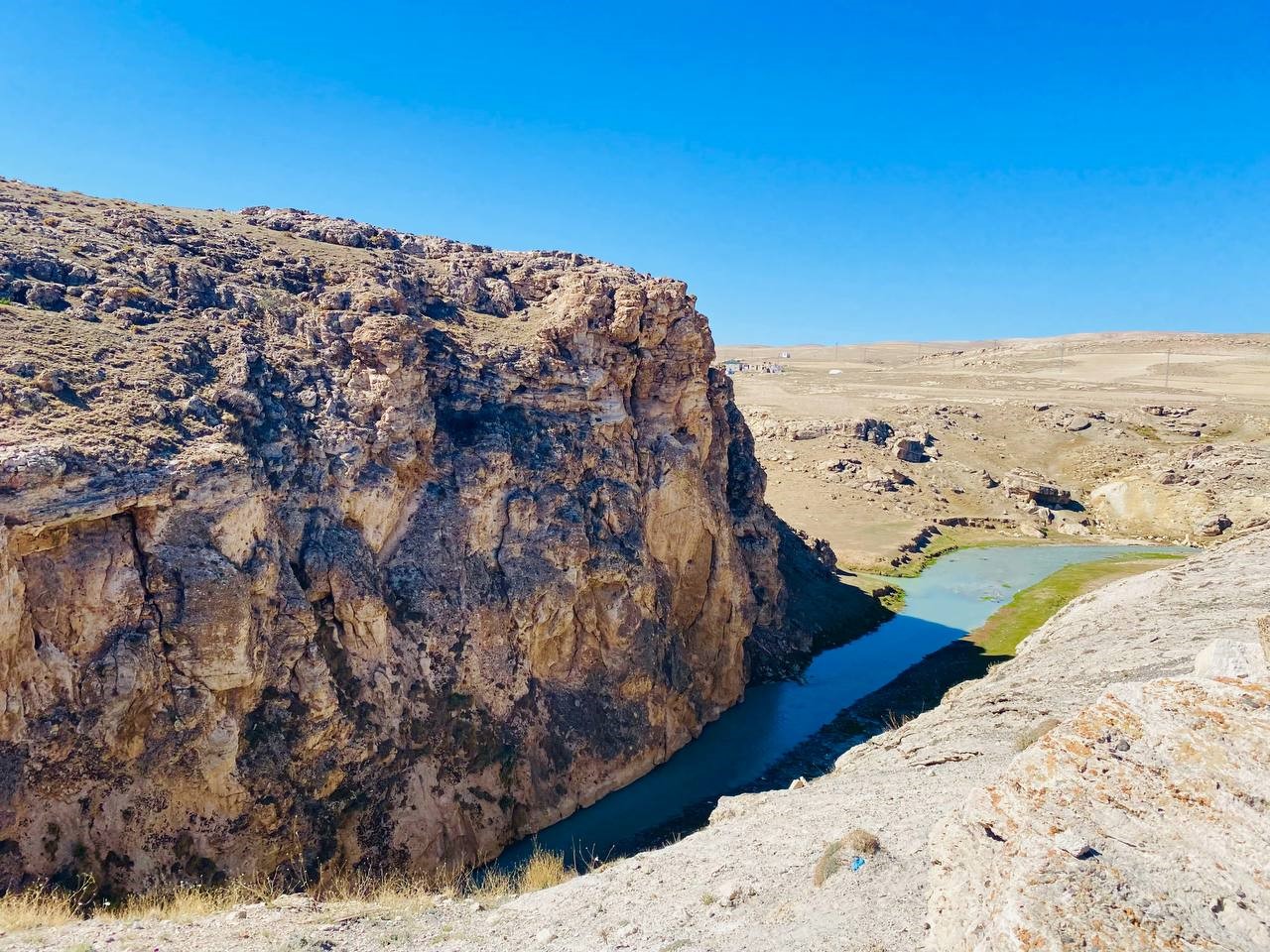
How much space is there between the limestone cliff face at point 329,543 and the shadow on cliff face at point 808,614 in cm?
307

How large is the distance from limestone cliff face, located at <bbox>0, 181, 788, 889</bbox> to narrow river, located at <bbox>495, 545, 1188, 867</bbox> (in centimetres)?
100

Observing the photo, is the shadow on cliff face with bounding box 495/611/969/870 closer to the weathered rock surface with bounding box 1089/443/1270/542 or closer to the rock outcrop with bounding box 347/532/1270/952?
the rock outcrop with bounding box 347/532/1270/952

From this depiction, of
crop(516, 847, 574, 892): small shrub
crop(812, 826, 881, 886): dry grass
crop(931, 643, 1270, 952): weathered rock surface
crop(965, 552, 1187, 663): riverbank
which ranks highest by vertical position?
crop(931, 643, 1270, 952): weathered rock surface

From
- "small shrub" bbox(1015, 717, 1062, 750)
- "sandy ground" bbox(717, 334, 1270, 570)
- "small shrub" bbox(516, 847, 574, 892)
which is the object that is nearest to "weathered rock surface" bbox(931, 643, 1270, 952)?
"small shrub" bbox(1015, 717, 1062, 750)

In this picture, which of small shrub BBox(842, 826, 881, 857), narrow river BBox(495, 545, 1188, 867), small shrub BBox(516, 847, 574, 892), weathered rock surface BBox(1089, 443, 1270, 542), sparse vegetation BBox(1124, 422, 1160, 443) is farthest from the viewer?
sparse vegetation BBox(1124, 422, 1160, 443)

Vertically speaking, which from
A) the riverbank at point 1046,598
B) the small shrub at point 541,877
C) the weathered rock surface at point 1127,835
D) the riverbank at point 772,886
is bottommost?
the riverbank at point 1046,598

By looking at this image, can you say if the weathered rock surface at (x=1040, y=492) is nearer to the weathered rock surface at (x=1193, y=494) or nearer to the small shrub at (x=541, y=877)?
the weathered rock surface at (x=1193, y=494)

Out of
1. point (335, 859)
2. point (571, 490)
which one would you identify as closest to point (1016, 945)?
point (335, 859)

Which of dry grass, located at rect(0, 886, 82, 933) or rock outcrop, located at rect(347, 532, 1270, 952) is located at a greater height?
rock outcrop, located at rect(347, 532, 1270, 952)

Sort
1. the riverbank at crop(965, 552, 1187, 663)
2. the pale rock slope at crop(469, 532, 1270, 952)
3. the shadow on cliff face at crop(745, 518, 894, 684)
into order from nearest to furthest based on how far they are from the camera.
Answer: the pale rock slope at crop(469, 532, 1270, 952)
the shadow on cliff face at crop(745, 518, 894, 684)
the riverbank at crop(965, 552, 1187, 663)

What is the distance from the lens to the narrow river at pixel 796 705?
26484 millimetres

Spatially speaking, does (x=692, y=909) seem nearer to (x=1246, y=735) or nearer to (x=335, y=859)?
(x=1246, y=735)

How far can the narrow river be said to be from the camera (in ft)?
86.9

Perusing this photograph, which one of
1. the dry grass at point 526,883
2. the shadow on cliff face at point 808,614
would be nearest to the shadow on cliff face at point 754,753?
the shadow on cliff face at point 808,614
